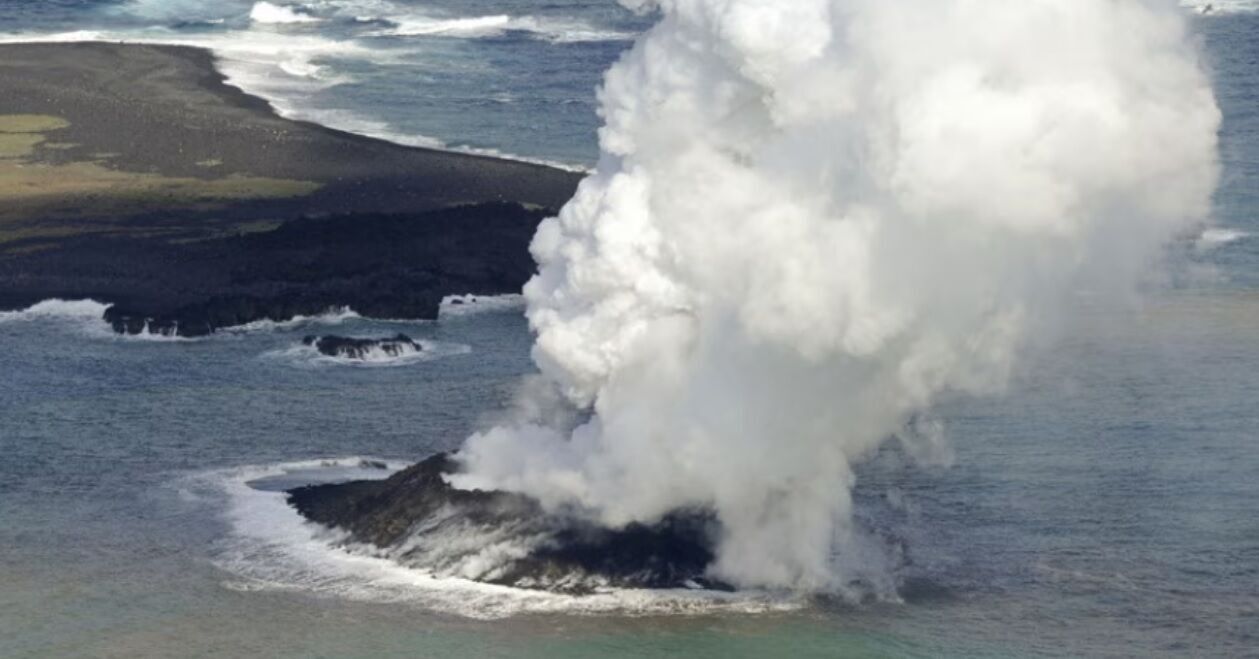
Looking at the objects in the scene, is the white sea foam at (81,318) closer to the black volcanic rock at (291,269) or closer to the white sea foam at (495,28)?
the black volcanic rock at (291,269)

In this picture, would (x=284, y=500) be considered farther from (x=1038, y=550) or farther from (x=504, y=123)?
(x=504, y=123)

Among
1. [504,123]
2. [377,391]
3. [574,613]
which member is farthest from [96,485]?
[504,123]

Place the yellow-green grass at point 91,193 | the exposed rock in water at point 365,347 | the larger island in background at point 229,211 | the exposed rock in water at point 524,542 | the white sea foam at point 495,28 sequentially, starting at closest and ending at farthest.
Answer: the exposed rock in water at point 524,542 < the exposed rock in water at point 365,347 < the larger island in background at point 229,211 < the yellow-green grass at point 91,193 < the white sea foam at point 495,28

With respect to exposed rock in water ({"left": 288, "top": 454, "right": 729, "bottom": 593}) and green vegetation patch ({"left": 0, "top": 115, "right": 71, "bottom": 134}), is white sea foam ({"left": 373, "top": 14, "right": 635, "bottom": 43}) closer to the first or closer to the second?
green vegetation patch ({"left": 0, "top": 115, "right": 71, "bottom": 134})

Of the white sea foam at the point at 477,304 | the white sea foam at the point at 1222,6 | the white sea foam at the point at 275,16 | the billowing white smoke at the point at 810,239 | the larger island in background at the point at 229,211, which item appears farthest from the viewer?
the white sea foam at the point at 275,16

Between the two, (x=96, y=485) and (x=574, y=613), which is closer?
(x=574, y=613)

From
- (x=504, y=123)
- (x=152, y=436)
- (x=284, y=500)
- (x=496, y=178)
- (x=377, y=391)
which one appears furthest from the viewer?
(x=504, y=123)

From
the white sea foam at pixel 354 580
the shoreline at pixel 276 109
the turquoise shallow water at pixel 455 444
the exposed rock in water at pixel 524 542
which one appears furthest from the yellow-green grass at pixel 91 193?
the exposed rock in water at pixel 524 542

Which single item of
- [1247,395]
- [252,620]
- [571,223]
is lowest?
[252,620]
